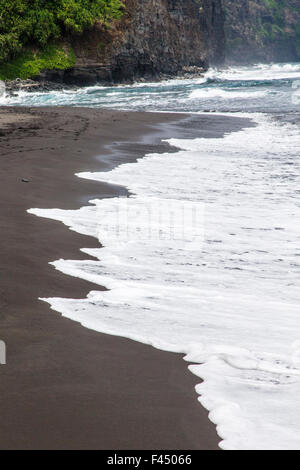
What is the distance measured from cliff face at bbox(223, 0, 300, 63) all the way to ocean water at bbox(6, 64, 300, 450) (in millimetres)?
102947

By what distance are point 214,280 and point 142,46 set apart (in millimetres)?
40808

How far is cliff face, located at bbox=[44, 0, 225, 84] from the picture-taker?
3766 cm

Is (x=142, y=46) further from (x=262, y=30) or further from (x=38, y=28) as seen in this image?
(x=262, y=30)

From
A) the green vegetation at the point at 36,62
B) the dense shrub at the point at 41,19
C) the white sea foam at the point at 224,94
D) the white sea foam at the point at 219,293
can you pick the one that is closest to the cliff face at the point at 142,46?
the green vegetation at the point at 36,62

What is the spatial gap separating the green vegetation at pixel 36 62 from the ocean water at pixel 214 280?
95.4 feet

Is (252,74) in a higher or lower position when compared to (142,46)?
lower

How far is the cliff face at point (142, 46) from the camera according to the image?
37.7m

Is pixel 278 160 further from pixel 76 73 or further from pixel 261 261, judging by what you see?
pixel 76 73

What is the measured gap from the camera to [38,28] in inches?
1409

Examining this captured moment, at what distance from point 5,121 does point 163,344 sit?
12919mm

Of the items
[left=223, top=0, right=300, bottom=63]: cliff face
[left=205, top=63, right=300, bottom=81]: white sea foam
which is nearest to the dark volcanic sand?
[left=205, top=63, right=300, bottom=81]: white sea foam

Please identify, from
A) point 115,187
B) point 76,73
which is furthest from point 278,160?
point 76,73

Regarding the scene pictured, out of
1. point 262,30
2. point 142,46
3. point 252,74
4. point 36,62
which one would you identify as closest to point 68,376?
point 36,62
